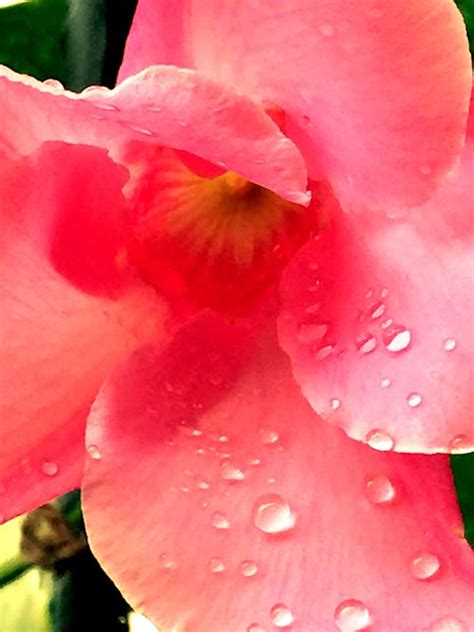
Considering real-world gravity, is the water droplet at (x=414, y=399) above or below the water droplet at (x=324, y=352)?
above

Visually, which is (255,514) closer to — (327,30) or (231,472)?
(231,472)

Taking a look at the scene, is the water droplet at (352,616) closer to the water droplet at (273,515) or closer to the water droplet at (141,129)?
the water droplet at (273,515)

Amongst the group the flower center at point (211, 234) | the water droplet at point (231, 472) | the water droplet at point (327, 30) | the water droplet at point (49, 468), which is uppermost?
the water droplet at point (327, 30)

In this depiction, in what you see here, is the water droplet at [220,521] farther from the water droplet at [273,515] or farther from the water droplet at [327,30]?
the water droplet at [327,30]

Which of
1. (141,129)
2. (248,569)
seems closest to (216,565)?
(248,569)

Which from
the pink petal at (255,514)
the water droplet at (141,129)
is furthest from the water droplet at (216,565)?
the water droplet at (141,129)

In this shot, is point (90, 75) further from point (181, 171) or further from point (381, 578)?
point (381, 578)

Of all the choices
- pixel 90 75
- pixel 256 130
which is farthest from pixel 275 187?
pixel 90 75

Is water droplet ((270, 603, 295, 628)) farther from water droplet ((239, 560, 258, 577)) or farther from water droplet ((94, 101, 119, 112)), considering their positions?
water droplet ((94, 101, 119, 112))
